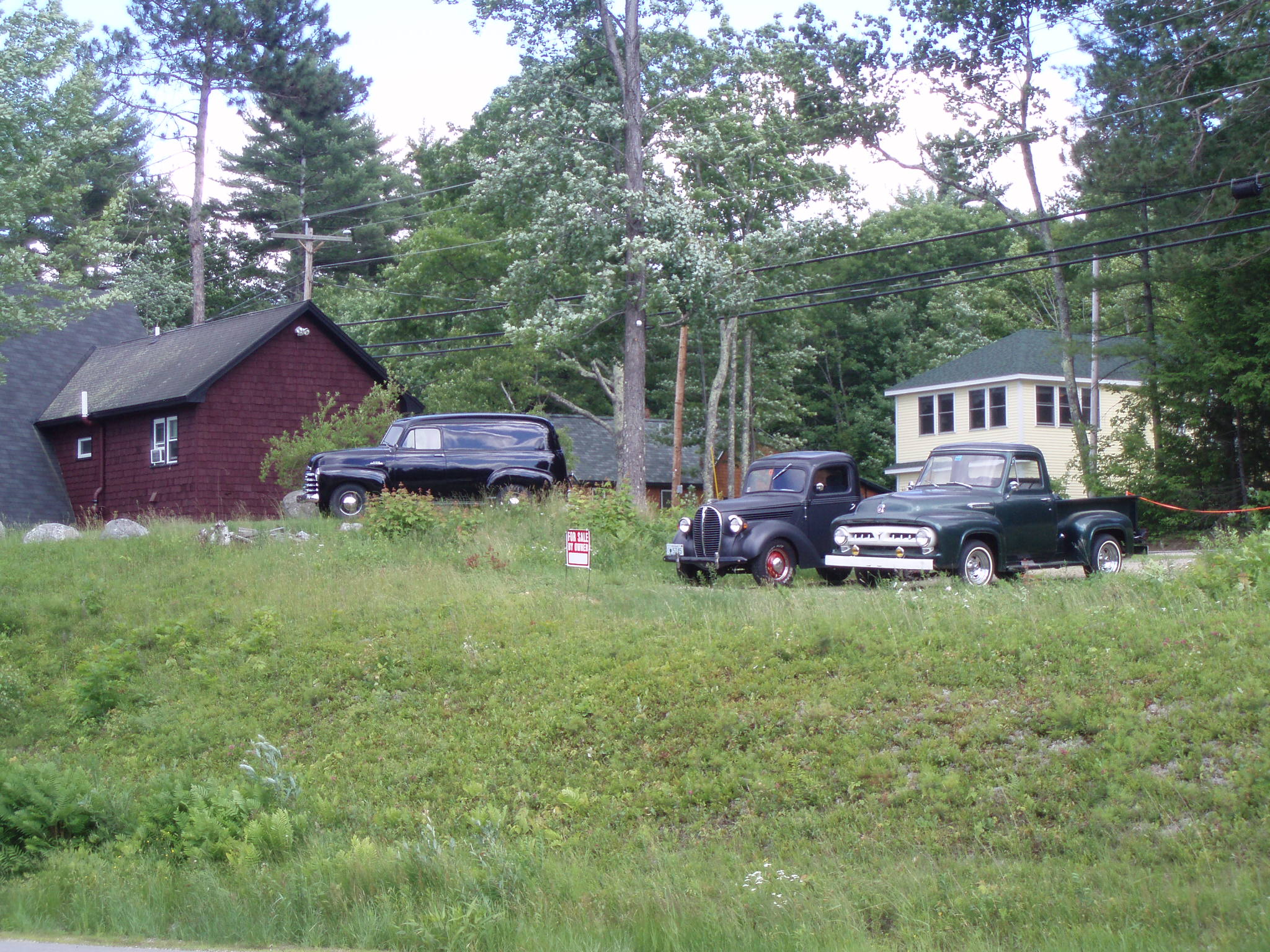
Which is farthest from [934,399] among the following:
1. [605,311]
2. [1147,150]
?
[605,311]

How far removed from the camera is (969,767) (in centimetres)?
870

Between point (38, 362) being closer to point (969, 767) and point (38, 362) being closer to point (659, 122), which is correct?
point (659, 122)

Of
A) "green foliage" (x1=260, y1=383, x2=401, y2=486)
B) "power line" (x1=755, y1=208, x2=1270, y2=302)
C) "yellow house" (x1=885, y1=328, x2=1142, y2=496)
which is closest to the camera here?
"power line" (x1=755, y1=208, x2=1270, y2=302)

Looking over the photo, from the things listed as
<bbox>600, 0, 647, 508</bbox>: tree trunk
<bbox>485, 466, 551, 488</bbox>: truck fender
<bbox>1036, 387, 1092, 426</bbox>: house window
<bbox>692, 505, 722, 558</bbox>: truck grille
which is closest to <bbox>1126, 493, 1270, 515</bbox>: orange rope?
<bbox>600, 0, 647, 508</bbox>: tree trunk

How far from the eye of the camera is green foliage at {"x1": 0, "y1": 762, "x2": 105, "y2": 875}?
1021 centimetres

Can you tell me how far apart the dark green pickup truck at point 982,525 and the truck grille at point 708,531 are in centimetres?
167

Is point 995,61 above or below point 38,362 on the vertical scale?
above

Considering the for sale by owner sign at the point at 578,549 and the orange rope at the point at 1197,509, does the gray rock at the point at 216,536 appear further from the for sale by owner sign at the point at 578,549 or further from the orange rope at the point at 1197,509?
the orange rope at the point at 1197,509

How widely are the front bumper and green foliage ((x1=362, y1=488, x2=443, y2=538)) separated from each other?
7081mm

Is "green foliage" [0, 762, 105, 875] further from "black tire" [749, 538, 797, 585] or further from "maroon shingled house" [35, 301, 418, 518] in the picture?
"maroon shingled house" [35, 301, 418, 518]

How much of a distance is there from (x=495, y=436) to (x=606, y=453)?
21.7 metres

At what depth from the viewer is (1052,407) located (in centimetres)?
4122

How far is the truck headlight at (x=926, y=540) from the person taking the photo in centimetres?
1483

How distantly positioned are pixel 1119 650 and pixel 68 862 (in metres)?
8.68
